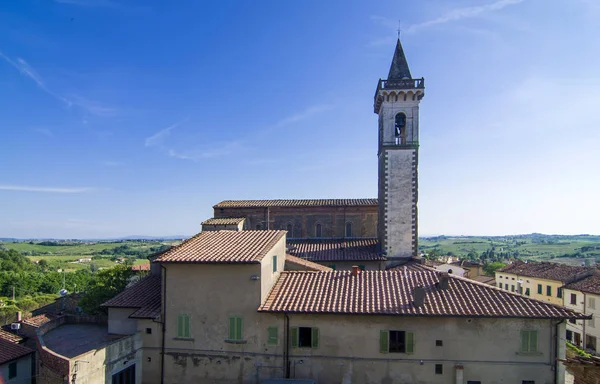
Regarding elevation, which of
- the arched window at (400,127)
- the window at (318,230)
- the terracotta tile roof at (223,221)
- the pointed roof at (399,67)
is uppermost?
the pointed roof at (399,67)

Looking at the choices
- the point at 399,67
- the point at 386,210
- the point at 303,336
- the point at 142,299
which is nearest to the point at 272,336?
the point at 303,336

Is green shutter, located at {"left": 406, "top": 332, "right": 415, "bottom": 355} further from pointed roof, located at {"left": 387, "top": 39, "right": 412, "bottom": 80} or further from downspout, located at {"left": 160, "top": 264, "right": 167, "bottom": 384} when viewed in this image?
pointed roof, located at {"left": 387, "top": 39, "right": 412, "bottom": 80}

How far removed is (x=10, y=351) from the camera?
68.9 feet

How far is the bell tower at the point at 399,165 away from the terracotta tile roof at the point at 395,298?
1182cm

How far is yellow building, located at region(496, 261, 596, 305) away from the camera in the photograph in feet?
147

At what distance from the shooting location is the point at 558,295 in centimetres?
4500

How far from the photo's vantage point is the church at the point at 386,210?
31.9 m

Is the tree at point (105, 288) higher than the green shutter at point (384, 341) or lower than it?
lower

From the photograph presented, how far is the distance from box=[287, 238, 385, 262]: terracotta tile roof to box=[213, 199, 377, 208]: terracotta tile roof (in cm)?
369

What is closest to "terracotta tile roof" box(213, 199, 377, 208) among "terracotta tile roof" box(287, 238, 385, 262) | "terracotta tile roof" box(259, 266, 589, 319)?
"terracotta tile roof" box(287, 238, 385, 262)

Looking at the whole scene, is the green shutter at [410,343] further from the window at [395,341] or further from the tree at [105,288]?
the tree at [105,288]

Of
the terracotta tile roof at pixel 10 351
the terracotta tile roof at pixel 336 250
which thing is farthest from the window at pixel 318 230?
the terracotta tile roof at pixel 10 351

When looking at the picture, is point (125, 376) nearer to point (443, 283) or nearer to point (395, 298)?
point (395, 298)

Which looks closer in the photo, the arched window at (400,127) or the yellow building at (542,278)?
the arched window at (400,127)
